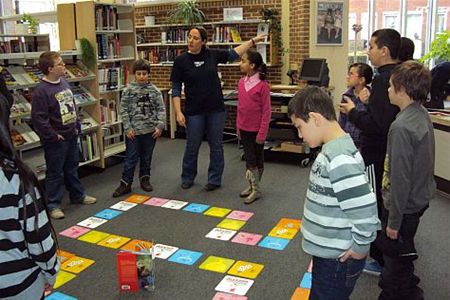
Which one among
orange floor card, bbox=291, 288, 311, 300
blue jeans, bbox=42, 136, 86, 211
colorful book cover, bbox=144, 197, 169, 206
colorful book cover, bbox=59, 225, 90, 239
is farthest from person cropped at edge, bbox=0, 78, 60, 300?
colorful book cover, bbox=144, 197, 169, 206

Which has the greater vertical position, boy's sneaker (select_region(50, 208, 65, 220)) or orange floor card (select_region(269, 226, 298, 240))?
boy's sneaker (select_region(50, 208, 65, 220))

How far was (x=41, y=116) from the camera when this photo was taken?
3.90 metres

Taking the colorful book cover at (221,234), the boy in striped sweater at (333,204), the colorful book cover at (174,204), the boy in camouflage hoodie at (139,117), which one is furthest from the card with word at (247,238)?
the boy in striped sweater at (333,204)

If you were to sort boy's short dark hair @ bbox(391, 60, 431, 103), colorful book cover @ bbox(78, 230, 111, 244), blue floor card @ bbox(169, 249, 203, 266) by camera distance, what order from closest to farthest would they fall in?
1. boy's short dark hair @ bbox(391, 60, 431, 103)
2. blue floor card @ bbox(169, 249, 203, 266)
3. colorful book cover @ bbox(78, 230, 111, 244)

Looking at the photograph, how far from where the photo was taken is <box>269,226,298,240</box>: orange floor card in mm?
3622

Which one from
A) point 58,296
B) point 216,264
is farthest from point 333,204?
Answer: point 58,296

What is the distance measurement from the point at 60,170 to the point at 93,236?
2.62 ft

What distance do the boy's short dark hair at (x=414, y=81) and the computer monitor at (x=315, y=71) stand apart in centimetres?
356

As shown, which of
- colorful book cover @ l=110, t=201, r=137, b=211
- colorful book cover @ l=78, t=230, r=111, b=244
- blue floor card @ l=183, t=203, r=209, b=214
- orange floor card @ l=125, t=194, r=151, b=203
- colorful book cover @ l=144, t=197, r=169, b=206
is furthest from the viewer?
orange floor card @ l=125, t=194, r=151, b=203

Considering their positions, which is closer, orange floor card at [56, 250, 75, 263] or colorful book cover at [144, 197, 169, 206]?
orange floor card at [56, 250, 75, 263]

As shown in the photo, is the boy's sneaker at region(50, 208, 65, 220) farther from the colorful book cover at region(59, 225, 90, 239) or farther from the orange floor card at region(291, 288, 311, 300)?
the orange floor card at region(291, 288, 311, 300)

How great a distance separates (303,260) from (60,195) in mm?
2350

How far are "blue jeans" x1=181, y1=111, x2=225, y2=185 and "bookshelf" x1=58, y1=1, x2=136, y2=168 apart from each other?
1.36 m

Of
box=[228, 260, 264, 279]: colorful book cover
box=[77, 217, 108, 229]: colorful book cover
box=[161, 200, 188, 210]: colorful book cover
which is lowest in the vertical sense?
box=[228, 260, 264, 279]: colorful book cover
